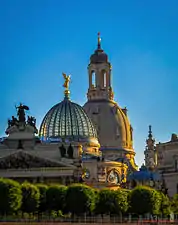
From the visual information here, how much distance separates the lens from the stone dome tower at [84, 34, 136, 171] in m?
134

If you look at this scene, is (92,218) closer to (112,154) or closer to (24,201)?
(24,201)

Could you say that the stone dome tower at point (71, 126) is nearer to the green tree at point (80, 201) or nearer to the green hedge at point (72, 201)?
the green hedge at point (72, 201)

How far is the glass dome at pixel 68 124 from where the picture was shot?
11944 centimetres

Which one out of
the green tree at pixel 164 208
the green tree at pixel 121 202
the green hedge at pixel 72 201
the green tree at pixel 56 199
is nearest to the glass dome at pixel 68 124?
the green tree at pixel 164 208

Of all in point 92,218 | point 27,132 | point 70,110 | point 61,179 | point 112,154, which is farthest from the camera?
point 112,154

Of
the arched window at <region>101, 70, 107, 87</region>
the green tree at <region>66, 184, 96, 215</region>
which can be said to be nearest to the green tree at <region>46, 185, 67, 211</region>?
the green tree at <region>66, 184, 96, 215</region>

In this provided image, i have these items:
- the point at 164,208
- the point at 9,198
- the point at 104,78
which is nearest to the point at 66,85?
the point at 104,78

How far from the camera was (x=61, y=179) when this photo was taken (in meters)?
94.1

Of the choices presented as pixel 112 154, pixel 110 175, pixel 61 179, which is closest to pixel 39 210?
pixel 61 179

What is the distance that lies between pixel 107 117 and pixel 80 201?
67734 millimetres

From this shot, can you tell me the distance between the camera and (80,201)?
68.8 m

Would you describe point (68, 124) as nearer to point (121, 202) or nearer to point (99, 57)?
point (99, 57)

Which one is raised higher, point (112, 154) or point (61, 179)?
point (112, 154)

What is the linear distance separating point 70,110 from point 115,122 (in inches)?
680
